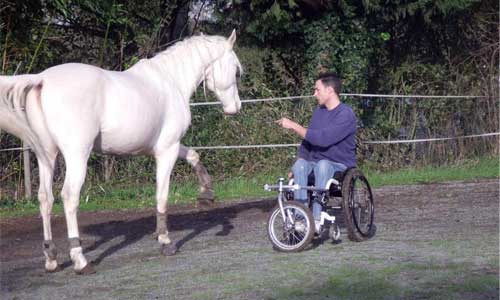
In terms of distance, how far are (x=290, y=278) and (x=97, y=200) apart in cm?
694

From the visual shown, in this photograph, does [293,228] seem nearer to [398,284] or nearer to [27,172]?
[398,284]

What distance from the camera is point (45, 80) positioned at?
7445mm

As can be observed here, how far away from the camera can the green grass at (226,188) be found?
12.6 m

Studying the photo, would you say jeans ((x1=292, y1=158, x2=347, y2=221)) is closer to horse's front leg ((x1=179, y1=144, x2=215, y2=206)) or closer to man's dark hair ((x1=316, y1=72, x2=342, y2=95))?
man's dark hair ((x1=316, y1=72, x2=342, y2=95))

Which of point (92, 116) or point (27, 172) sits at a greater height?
point (92, 116)

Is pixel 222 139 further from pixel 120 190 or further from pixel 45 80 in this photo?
pixel 45 80

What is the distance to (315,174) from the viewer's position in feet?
26.8

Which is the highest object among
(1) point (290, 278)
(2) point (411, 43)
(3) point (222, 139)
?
(2) point (411, 43)

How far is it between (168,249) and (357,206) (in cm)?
176

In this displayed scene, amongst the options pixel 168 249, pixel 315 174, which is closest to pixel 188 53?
pixel 315 174

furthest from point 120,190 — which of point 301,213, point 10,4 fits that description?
point 301,213

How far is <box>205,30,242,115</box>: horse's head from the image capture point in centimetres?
924

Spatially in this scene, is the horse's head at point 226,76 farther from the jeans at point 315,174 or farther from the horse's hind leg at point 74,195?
the horse's hind leg at point 74,195

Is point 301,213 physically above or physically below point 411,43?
below
